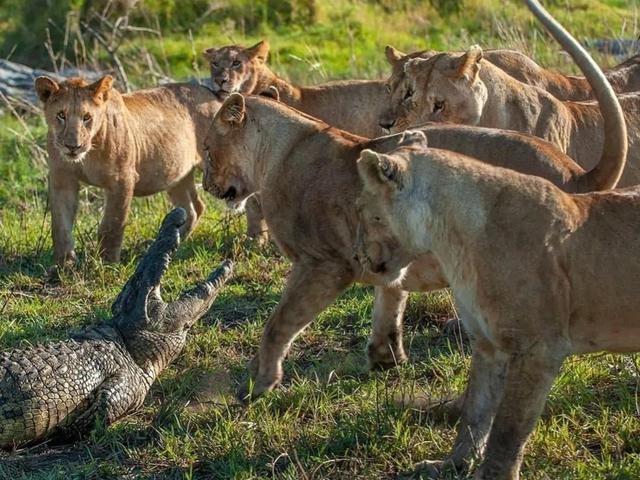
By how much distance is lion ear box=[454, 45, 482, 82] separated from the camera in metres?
7.53

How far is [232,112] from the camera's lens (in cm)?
666

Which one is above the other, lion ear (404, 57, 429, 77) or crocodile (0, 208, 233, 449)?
lion ear (404, 57, 429, 77)

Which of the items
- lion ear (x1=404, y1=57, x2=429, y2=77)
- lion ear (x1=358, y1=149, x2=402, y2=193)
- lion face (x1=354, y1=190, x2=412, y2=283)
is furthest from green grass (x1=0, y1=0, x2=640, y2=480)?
lion ear (x1=404, y1=57, x2=429, y2=77)

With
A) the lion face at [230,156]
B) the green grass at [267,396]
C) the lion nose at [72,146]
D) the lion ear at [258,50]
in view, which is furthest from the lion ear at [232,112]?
the lion ear at [258,50]

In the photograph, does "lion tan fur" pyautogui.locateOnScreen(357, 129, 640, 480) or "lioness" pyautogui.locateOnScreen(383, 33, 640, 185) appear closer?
"lion tan fur" pyautogui.locateOnScreen(357, 129, 640, 480)

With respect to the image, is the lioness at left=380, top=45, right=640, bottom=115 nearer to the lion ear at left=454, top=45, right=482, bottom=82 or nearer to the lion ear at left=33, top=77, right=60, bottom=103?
the lion ear at left=454, top=45, right=482, bottom=82

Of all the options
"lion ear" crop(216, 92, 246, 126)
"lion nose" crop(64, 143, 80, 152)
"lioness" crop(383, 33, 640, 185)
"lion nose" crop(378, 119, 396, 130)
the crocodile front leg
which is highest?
"lion ear" crop(216, 92, 246, 126)

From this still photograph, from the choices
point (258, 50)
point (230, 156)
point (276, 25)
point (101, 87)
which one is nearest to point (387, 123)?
point (230, 156)

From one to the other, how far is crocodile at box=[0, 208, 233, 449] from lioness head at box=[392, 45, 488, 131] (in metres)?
1.41

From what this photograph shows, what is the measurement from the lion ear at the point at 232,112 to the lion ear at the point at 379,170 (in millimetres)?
1735

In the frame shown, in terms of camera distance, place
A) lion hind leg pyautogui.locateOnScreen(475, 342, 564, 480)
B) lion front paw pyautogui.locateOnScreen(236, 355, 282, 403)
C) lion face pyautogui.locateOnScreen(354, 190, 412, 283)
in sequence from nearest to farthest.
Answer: lion hind leg pyautogui.locateOnScreen(475, 342, 564, 480), lion face pyautogui.locateOnScreen(354, 190, 412, 283), lion front paw pyautogui.locateOnScreen(236, 355, 282, 403)

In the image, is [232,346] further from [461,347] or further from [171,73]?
[171,73]

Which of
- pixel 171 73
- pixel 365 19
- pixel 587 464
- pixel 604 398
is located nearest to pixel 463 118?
pixel 604 398

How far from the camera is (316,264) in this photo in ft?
20.1
